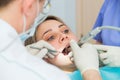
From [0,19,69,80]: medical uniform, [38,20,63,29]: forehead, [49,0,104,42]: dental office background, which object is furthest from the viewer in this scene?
[49,0,104,42]: dental office background

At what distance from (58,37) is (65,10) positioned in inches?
48.7

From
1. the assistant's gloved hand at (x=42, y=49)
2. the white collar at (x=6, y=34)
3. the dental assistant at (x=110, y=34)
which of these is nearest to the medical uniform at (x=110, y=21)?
the dental assistant at (x=110, y=34)

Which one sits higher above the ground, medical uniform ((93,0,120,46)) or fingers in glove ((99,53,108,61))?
medical uniform ((93,0,120,46))

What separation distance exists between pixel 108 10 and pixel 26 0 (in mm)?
918

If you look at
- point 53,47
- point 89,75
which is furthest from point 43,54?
point 89,75

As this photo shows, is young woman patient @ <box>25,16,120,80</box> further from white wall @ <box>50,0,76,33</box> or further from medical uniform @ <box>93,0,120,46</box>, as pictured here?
white wall @ <box>50,0,76,33</box>

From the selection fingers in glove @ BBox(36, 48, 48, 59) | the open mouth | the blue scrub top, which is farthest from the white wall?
the blue scrub top

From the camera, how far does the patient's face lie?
154 centimetres

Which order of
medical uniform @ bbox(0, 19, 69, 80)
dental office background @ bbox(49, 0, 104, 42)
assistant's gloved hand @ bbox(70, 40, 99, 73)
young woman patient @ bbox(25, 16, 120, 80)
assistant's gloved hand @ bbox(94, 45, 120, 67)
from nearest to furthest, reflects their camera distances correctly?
1. medical uniform @ bbox(0, 19, 69, 80)
2. assistant's gloved hand @ bbox(70, 40, 99, 73)
3. assistant's gloved hand @ bbox(94, 45, 120, 67)
4. young woman patient @ bbox(25, 16, 120, 80)
5. dental office background @ bbox(49, 0, 104, 42)

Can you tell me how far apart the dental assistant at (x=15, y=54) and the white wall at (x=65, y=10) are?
6.06 feet

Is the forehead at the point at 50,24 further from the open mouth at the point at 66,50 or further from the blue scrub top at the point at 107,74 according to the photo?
the blue scrub top at the point at 107,74

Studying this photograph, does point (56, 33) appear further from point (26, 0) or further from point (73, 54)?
point (26, 0)

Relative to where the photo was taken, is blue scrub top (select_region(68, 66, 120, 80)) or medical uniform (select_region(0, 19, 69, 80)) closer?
medical uniform (select_region(0, 19, 69, 80))

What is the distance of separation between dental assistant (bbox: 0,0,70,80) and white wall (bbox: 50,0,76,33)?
1848 mm
